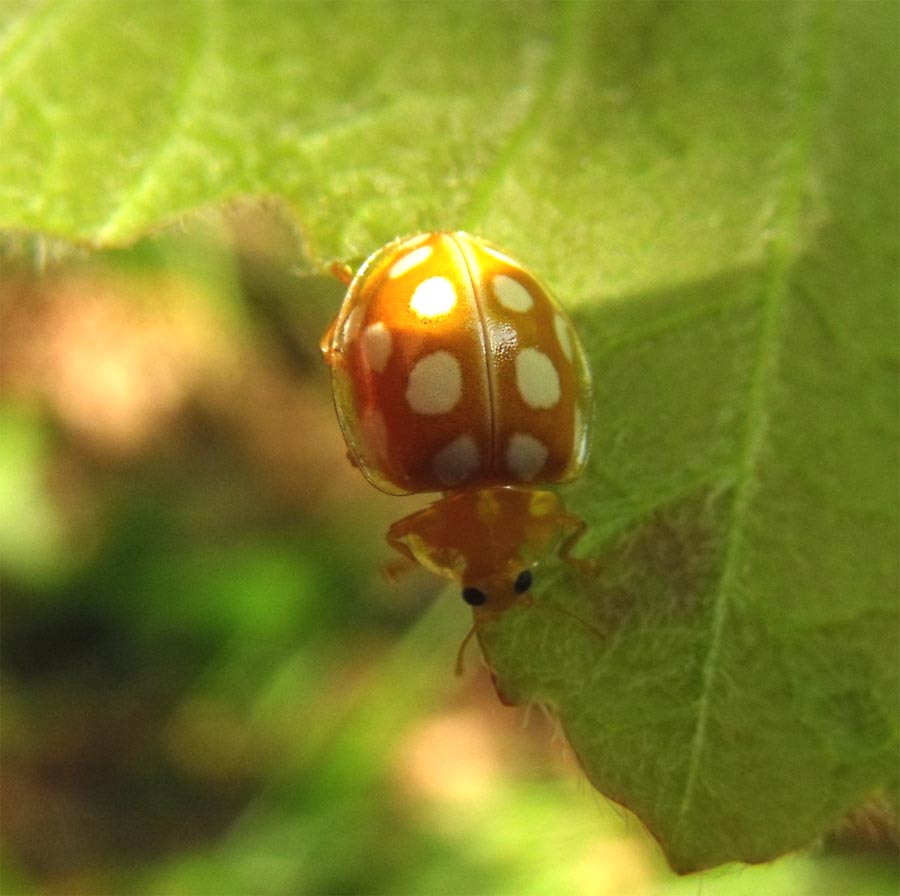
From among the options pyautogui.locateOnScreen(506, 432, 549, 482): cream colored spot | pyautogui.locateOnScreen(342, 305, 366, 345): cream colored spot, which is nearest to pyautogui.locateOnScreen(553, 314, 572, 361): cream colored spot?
pyautogui.locateOnScreen(506, 432, 549, 482): cream colored spot

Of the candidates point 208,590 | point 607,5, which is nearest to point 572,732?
point 607,5

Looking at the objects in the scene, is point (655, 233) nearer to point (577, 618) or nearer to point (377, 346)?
point (377, 346)

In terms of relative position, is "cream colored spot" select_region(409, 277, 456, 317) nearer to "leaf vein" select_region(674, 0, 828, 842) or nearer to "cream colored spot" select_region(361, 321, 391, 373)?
"cream colored spot" select_region(361, 321, 391, 373)

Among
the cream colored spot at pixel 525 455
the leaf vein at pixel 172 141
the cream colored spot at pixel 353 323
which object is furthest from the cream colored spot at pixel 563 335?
the leaf vein at pixel 172 141

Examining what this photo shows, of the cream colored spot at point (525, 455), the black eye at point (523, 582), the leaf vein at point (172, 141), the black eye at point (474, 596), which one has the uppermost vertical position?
the leaf vein at point (172, 141)

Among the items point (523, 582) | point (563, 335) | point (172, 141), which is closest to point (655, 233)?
point (563, 335)

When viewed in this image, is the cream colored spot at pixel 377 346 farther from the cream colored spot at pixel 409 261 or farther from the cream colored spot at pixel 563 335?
the cream colored spot at pixel 563 335
